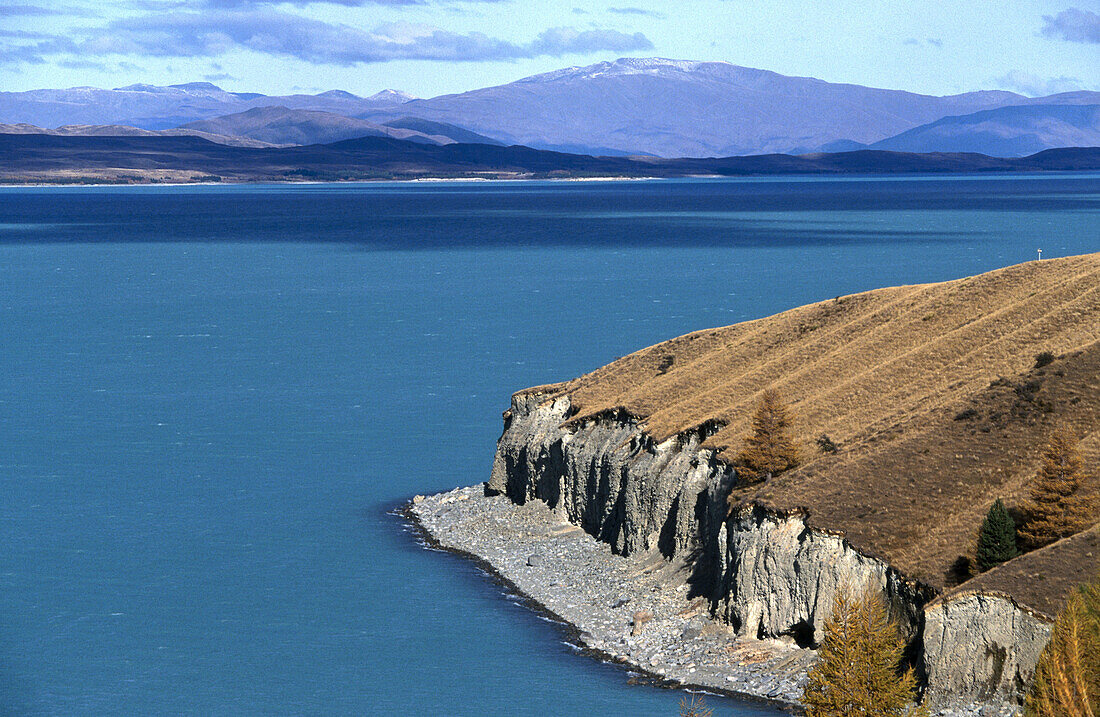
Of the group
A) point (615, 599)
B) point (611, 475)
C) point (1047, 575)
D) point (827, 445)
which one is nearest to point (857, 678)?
point (1047, 575)

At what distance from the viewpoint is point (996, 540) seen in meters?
42.7

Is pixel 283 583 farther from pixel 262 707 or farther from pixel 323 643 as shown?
pixel 262 707

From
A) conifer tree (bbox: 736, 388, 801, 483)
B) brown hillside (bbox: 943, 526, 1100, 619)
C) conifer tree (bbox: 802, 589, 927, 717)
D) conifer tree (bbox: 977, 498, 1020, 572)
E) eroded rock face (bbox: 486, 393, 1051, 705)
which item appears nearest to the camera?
conifer tree (bbox: 802, 589, 927, 717)

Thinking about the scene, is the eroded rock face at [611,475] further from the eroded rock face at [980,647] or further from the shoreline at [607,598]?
the eroded rock face at [980,647]

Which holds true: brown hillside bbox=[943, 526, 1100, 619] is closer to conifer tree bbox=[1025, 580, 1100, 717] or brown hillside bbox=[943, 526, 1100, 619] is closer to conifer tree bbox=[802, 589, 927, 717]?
conifer tree bbox=[1025, 580, 1100, 717]

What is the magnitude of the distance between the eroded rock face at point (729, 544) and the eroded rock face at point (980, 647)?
0.10 ft

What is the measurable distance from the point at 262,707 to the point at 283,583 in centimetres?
1296

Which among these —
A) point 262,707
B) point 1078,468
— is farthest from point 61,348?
point 1078,468

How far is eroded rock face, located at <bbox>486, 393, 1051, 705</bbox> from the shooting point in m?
40.4

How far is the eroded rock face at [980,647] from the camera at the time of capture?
39.6 metres

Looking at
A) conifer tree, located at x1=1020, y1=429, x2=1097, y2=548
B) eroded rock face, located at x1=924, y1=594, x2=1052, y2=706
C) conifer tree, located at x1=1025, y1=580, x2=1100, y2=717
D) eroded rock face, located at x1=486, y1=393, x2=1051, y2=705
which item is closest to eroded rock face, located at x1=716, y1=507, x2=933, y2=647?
eroded rock face, located at x1=486, y1=393, x2=1051, y2=705

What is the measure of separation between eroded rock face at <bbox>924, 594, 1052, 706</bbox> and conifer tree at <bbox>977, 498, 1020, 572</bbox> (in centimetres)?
231

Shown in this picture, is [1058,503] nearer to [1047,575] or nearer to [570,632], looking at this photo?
[1047,575]

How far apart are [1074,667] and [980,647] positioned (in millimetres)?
12546
